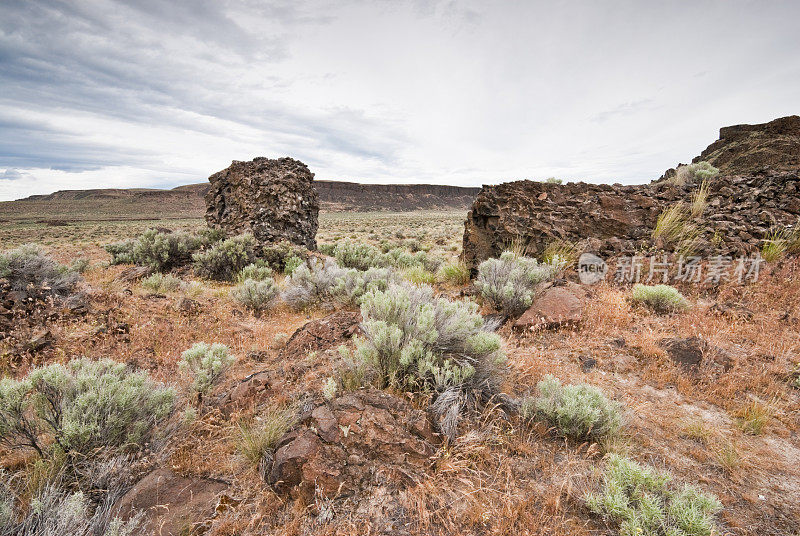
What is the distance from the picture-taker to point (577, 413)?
2340mm

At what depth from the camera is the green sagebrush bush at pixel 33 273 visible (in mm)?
5191

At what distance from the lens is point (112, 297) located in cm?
548

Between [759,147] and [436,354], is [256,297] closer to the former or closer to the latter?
[436,354]

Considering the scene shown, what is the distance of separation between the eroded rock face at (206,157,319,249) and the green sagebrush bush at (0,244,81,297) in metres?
4.61

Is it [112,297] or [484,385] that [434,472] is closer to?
[484,385]

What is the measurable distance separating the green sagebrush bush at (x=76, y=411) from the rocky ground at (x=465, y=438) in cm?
17

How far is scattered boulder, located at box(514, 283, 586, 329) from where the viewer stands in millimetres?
4172

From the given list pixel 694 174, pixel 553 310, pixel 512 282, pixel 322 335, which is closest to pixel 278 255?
pixel 322 335

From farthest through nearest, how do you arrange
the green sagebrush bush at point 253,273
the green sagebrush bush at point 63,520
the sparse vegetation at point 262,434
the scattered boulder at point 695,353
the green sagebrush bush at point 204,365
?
the green sagebrush bush at point 253,273, the scattered boulder at point 695,353, the green sagebrush bush at point 204,365, the sparse vegetation at point 262,434, the green sagebrush bush at point 63,520

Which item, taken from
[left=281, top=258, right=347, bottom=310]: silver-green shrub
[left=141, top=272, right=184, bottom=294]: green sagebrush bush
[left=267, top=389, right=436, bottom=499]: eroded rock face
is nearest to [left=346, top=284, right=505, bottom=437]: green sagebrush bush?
[left=267, top=389, right=436, bottom=499]: eroded rock face

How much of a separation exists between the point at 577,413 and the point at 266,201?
10.4 metres

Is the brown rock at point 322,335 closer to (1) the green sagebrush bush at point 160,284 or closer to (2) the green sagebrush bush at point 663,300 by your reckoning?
(2) the green sagebrush bush at point 663,300

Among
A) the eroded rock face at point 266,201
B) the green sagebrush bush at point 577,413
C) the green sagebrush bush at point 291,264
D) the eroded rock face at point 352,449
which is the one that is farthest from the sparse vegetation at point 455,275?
the eroded rock face at point 266,201

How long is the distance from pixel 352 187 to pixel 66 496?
101420 millimetres
